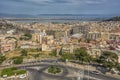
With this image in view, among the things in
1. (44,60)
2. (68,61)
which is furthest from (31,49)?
(68,61)

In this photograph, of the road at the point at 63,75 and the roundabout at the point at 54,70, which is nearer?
the road at the point at 63,75

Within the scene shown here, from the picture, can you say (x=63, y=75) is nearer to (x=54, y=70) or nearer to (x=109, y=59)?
(x=54, y=70)

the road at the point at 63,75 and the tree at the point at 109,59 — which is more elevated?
the tree at the point at 109,59

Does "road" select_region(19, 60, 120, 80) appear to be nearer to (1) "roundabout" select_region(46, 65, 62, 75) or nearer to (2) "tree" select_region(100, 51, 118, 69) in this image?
(1) "roundabout" select_region(46, 65, 62, 75)

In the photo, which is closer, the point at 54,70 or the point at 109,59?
the point at 54,70

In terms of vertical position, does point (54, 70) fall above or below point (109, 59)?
below

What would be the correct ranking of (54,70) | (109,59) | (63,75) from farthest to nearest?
(109,59) → (54,70) → (63,75)

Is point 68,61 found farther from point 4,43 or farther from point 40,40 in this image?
point 40,40

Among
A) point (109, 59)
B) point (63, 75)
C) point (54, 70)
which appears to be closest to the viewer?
point (63, 75)

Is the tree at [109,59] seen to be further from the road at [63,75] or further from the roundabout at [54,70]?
the roundabout at [54,70]

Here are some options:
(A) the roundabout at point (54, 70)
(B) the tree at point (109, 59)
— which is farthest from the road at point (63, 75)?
(B) the tree at point (109, 59)

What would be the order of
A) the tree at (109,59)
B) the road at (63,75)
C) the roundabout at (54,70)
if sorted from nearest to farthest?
the road at (63,75), the roundabout at (54,70), the tree at (109,59)

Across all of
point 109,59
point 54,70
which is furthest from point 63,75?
point 109,59
